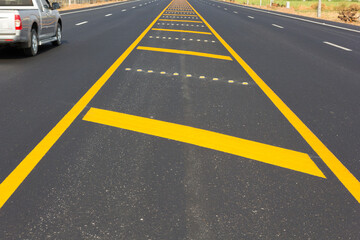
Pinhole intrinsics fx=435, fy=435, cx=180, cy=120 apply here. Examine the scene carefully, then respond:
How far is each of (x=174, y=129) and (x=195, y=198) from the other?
6.39ft

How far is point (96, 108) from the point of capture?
659 cm

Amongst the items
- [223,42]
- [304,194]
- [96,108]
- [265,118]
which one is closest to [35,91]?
[96,108]

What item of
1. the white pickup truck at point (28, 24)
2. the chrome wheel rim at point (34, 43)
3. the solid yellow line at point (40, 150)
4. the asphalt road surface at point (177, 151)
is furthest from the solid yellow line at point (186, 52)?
the solid yellow line at point (40, 150)

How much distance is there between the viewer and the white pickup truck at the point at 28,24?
1021 centimetres

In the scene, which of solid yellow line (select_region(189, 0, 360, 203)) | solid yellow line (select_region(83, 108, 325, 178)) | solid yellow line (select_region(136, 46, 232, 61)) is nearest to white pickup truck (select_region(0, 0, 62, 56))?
solid yellow line (select_region(136, 46, 232, 61))

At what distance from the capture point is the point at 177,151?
16.2ft

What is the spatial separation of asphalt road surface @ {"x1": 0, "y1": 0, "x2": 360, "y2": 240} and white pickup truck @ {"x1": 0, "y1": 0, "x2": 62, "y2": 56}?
704 millimetres

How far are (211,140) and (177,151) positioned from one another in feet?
1.93

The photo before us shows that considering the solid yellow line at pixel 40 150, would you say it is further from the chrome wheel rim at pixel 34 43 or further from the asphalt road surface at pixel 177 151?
the chrome wheel rim at pixel 34 43

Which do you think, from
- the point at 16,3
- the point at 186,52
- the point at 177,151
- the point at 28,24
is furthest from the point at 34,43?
the point at 177,151

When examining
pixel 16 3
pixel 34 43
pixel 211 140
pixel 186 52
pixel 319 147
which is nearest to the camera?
pixel 319 147

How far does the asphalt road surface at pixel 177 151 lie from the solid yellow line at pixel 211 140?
1 centimetres

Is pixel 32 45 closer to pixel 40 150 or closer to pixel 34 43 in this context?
pixel 34 43

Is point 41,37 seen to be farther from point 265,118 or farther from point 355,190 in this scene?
point 355,190
